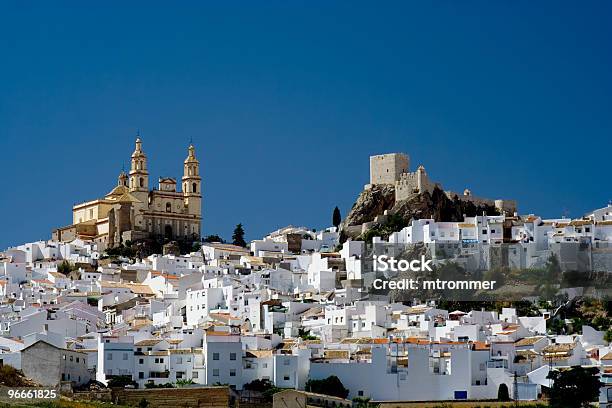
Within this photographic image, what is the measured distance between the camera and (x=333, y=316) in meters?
59.4

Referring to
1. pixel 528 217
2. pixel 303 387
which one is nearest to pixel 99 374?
pixel 303 387

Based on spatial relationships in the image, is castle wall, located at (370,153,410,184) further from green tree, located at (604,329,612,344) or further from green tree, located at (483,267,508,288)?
green tree, located at (604,329,612,344)

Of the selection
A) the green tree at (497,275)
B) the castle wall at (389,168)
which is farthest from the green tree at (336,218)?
the green tree at (497,275)

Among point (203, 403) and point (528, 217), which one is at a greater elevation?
point (528, 217)

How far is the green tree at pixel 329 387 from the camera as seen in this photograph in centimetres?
4928

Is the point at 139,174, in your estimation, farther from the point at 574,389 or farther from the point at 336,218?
the point at 574,389

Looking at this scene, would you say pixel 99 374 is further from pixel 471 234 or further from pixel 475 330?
pixel 471 234

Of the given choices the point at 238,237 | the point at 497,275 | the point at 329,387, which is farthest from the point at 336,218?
the point at 329,387

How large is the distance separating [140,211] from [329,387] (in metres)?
40.0

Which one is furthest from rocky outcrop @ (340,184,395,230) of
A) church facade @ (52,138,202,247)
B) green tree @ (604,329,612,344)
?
green tree @ (604,329,612,344)

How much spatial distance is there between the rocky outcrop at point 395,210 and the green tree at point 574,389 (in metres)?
28.4

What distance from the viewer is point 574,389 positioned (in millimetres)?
47969

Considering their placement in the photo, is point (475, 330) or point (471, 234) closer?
point (475, 330)

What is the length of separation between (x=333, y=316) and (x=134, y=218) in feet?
97.4
